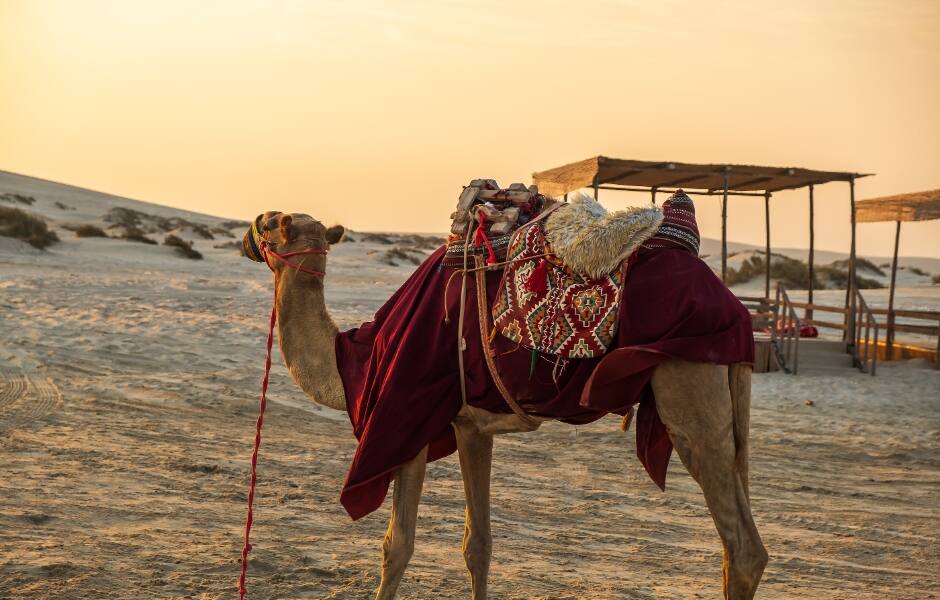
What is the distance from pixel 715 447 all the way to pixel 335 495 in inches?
156

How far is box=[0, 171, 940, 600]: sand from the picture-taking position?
575cm

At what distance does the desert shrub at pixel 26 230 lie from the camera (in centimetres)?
2630

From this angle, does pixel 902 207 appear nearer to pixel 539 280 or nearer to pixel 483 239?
pixel 483 239

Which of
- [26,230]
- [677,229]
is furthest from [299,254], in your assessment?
[26,230]

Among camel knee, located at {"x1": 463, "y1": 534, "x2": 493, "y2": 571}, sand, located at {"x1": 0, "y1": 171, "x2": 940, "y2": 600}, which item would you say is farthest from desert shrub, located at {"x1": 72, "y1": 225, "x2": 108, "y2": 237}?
camel knee, located at {"x1": 463, "y1": 534, "x2": 493, "y2": 571}

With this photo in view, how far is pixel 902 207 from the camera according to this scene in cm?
1795

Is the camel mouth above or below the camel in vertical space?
above

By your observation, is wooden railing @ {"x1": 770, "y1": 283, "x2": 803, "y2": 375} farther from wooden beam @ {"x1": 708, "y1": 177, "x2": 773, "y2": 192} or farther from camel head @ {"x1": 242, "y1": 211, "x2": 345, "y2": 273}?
camel head @ {"x1": 242, "y1": 211, "x2": 345, "y2": 273}

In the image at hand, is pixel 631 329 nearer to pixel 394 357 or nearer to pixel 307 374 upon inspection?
pixel 394 357

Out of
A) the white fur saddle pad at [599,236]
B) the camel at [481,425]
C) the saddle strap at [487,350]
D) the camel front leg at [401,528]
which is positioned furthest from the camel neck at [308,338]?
the white fur saddle pad at [599,236]

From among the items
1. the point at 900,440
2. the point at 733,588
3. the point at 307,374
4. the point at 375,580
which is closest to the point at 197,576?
the point at 375,580

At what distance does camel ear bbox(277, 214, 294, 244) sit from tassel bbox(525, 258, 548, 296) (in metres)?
1.31

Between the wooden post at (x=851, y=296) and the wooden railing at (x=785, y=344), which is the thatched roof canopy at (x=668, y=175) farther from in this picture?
the wooden railing at (x=785, y=344)

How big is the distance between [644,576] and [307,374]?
7.84 feet
